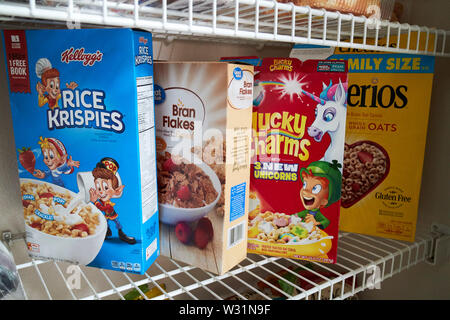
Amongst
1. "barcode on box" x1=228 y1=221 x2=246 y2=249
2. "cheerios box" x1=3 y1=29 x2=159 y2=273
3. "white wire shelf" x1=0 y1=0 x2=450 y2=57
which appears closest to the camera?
"white wire shelf" x1=0 y1=0 x2=450 y2=57

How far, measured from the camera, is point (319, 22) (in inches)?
33.2

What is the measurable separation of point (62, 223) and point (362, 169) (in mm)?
748

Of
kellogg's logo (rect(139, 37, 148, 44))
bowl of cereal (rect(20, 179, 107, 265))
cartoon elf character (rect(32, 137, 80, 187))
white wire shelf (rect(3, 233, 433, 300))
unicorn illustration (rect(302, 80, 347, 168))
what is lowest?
white wire shelf (rect(3, 233, 433, 300))

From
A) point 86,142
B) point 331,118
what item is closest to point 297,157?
point 331,118

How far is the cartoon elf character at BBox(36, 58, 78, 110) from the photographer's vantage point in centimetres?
64

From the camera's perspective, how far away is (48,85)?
646 mm

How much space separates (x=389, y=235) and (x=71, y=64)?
2.79 ft

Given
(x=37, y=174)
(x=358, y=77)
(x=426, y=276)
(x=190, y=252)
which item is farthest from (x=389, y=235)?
(x=37, y=174)

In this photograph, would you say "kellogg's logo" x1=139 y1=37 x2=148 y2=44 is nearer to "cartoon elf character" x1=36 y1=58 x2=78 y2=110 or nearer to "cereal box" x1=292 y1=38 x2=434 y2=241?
"cartoon elf character" x1=36 y1=58 x2=78 y2=110

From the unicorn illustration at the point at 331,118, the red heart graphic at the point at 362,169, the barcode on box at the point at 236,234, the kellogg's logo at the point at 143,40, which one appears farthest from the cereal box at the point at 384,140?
the kellogg's logo at the point at 143,40

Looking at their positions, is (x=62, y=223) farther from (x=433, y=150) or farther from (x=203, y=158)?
(x=433, y=150)

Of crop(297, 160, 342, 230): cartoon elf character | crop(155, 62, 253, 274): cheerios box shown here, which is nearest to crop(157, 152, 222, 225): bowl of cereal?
crop(155, 62, 253, 274): cheerios box

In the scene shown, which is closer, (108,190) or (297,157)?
(108,190)
